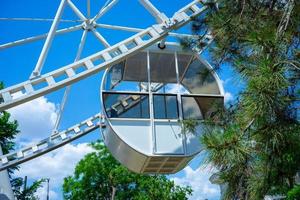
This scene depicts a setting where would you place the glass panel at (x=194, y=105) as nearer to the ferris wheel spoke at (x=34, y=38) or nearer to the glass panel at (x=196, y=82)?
the glass panel at (x=196, y=82)

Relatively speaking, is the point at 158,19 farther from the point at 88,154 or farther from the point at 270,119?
the point at 88,154

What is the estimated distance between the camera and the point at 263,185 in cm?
443

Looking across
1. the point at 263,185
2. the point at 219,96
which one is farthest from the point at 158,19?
the point at 263,185

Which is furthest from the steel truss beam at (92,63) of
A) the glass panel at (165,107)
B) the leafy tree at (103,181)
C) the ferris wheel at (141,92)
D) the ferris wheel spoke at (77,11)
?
the leafy tree at (103,181)

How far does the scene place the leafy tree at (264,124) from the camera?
12.3 feet

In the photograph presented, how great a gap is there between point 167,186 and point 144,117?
1341 cm

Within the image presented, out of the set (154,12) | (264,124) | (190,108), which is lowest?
(264,124)

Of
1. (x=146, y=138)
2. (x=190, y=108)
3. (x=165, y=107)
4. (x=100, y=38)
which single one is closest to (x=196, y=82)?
(x=190, y=108)

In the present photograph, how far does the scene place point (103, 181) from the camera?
84.7 ft

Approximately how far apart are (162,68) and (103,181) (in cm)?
1549

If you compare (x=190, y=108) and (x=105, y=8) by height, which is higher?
(x=105, y=8)

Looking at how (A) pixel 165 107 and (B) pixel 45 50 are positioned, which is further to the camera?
(A) pixel 165 107

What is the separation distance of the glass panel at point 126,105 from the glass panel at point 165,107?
241 mm

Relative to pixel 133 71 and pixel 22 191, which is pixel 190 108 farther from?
pixel 22 191
